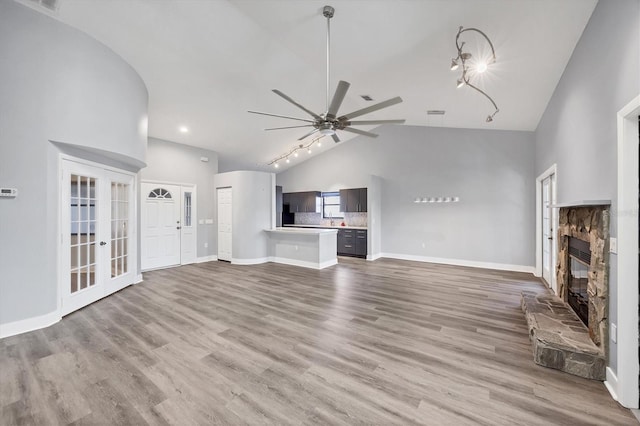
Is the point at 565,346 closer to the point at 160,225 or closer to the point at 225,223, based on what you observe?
the point at 225,223

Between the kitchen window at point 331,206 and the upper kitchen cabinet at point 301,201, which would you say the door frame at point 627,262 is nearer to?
the kitchen window at point 331,206

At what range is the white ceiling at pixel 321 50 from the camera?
2717mm

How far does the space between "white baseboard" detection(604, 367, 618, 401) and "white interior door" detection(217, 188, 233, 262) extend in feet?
22.2

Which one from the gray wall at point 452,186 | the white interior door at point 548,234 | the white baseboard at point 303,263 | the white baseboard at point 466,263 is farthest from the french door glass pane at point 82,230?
the white interior door at point 548,234

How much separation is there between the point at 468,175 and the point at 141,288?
24.8ft

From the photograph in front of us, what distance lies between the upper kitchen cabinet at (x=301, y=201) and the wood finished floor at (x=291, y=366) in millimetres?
5150

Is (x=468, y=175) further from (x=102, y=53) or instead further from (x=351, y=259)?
(x=102, y=53)

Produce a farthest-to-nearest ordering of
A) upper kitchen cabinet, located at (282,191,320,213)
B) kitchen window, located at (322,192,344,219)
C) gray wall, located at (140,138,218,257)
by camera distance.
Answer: upper kitchen cabinet, located at (282,191,320,213) < kitchen window, located at (322,192,344,219) < gray wall, located at (140,138,218,257)

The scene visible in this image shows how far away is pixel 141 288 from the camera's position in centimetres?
466

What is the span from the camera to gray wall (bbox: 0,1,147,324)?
2.88 m

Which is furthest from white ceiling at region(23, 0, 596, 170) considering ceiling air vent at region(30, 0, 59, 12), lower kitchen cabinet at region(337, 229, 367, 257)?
lower kitchen cabinet at region(337, 229, 367, 257)

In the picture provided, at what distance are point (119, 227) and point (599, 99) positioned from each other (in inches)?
260

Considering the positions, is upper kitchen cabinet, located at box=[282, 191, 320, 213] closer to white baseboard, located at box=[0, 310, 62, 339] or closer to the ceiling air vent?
white baseboard, located at box=[0, 310, 62, 339]

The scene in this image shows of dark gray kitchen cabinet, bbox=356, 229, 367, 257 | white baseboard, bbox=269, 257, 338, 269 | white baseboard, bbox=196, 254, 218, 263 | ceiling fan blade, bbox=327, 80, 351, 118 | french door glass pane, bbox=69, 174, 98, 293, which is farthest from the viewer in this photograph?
dark gray kitchen cabinet, bbox=356, 229, 367, 257
